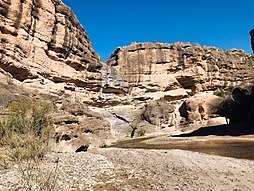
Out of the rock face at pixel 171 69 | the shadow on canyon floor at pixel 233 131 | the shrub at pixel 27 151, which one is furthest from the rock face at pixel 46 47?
the shrub at pixel 27 151

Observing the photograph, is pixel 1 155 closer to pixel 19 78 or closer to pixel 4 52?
pixel 4 52

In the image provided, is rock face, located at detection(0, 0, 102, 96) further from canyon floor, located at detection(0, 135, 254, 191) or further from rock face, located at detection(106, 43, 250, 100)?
canyon floor, located at detection(0, 135, 254, 191)

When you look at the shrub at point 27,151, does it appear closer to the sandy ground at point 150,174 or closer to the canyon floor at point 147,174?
the canyon floor at point 147,174

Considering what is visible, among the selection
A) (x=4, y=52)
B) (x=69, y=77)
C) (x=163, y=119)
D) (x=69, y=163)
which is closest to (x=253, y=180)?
(x=69, y=163)

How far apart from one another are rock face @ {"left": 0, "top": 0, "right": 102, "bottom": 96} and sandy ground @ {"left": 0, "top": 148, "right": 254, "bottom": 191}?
3987 cm

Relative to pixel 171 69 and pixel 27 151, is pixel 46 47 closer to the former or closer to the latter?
pixel 171 69

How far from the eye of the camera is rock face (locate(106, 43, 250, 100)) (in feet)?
271

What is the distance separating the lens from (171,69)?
85.3m

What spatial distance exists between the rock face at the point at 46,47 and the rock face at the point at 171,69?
44.1ft

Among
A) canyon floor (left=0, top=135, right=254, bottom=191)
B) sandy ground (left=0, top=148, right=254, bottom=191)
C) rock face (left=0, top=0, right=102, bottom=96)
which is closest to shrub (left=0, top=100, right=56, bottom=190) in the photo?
canyon floor (left=0, top=135, right=254, bottom=191)

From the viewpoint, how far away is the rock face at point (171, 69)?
82.5m

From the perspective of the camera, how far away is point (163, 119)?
210 feet

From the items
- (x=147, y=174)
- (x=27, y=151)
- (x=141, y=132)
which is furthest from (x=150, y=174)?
(x=141, y=132)

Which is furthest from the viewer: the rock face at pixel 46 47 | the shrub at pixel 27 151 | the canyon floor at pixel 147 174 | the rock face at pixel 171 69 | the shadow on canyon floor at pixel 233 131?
the rock face at pixel 171 69
